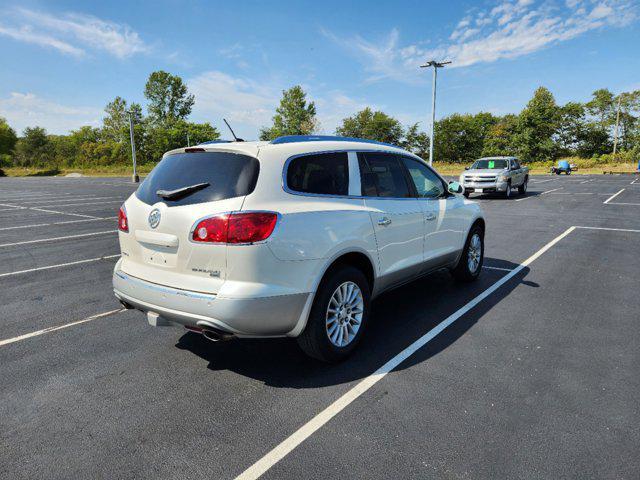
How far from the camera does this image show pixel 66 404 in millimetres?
2873

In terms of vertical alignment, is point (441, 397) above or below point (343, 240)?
below

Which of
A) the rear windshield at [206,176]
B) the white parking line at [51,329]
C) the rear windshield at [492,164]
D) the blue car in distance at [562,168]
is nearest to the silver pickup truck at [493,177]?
the rear windshield at [492,164]

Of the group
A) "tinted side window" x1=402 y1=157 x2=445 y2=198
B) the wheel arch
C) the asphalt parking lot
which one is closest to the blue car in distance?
the asphalt parking lot

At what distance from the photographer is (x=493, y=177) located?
18.7m

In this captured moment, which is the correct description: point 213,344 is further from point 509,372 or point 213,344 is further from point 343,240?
point 509,372

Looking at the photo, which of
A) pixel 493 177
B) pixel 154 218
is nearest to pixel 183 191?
pixel 154 218

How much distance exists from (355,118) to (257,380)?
80.3 m

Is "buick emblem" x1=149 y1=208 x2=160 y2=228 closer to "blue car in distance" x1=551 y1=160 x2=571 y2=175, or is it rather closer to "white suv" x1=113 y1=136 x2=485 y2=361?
"white suv" x1=113 y1=136 x2=485 y2=361

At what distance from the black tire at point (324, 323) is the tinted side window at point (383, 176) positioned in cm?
78

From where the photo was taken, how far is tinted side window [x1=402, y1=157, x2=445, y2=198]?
14.8ft

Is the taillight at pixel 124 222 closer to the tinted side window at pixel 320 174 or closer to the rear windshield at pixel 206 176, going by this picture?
the rear windshield at pixel 206 176

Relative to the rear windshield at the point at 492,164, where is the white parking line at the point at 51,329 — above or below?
below

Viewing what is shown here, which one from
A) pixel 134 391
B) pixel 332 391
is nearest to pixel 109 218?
pixel 134 391

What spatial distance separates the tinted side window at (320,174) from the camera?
3137mm
